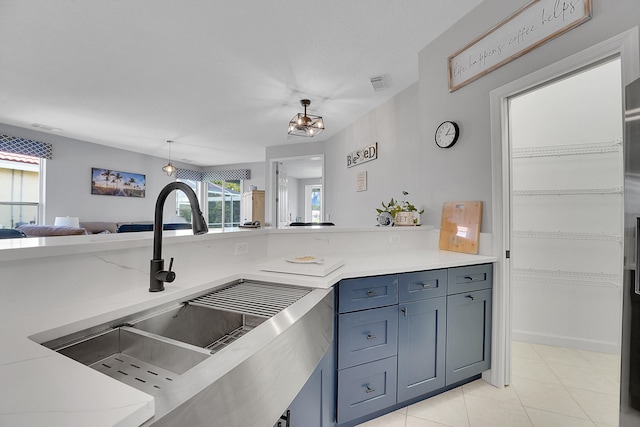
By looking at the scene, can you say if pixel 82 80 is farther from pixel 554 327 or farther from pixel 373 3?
pixel 554 327

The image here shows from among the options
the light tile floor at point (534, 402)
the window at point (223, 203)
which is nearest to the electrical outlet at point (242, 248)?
the light tile floor at point (534, 402)

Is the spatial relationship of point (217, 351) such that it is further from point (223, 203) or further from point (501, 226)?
point (223, 203)

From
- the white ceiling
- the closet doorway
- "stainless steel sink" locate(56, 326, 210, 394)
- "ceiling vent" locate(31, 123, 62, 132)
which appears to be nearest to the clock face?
the closet doorway

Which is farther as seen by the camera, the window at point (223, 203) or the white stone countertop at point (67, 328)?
the window at point (223, 203)

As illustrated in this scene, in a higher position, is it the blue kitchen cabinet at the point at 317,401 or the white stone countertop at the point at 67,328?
the white stone countertop at the point at 67,328

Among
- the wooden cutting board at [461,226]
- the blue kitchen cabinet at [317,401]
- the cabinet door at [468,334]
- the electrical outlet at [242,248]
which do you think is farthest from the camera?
the wooden cutting board at [461,226]

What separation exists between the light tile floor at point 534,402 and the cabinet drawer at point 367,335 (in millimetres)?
426

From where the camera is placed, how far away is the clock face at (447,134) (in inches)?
85.8

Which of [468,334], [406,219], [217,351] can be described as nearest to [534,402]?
[468,334]

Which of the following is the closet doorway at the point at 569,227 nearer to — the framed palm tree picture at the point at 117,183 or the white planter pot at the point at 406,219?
the white planter pot at the point at 406,219

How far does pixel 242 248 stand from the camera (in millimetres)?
1605

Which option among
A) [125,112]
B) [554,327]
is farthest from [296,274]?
[125,112]

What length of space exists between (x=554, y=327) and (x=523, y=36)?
2.34 metres

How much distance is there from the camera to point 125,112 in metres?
3.99
